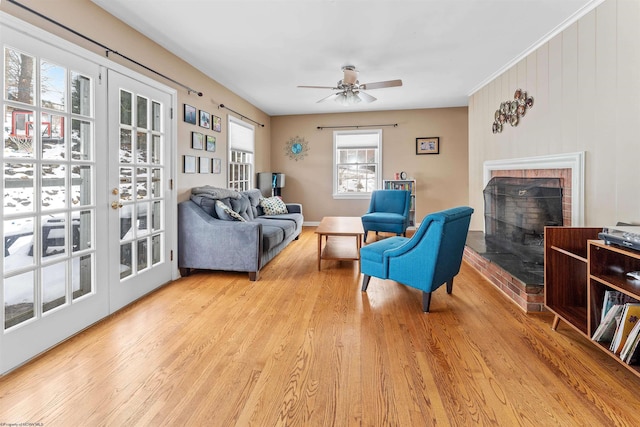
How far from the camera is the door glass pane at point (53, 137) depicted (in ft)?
6.70

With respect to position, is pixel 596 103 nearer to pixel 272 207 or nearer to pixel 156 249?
pixel 156 249

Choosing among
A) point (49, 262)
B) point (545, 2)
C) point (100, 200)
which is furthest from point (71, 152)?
point (545, 2)

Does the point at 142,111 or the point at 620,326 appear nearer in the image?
the point at 620,326

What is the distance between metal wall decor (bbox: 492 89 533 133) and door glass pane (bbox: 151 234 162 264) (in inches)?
166

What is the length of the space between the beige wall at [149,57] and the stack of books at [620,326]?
148 inches

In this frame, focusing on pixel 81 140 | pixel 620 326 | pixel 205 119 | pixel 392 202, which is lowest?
pixel 620 326

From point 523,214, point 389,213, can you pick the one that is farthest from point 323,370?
point 389,213

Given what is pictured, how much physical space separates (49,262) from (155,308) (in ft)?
2.92

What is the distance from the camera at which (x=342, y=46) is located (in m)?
3.40

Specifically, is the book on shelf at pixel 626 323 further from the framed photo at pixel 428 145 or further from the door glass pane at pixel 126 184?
the framed photo at pixel 428 145

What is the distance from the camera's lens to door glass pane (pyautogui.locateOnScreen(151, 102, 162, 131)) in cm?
315

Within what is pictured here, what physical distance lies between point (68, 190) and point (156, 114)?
50.3 inches

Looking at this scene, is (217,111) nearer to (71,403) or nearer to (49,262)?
(49,262)

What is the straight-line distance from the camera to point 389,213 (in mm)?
5781
